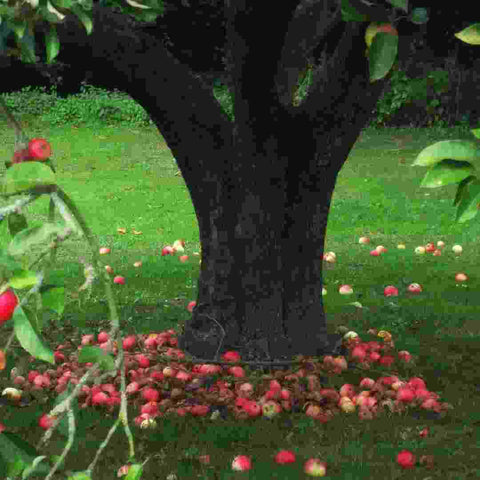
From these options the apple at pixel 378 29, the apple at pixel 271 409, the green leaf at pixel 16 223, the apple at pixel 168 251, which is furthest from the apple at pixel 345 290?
the green leaf at pixel 16 223

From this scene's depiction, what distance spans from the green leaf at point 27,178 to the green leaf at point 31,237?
64 mm

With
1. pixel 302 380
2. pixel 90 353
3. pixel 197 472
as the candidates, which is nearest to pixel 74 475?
pixel 90 353

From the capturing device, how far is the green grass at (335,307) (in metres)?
3.81

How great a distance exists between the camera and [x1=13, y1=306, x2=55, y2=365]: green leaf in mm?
1278

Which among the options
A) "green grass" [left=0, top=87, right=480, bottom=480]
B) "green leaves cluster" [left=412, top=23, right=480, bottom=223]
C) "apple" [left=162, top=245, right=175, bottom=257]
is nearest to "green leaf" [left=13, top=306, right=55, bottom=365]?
"green grass" [left=0, top=87, right=480, bottom=480]

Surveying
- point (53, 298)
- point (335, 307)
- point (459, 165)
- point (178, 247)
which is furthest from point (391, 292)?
point (53, 298)

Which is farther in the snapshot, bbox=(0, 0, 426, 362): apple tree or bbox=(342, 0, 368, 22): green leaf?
bbox=(0, 0, 426, 362): apple tree

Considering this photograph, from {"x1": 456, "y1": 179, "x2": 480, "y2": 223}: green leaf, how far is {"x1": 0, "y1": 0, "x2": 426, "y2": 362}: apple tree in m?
2.79

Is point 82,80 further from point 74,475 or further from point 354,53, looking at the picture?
point 74,475

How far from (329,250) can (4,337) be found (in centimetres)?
376

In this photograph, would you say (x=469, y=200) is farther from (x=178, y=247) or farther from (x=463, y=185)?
(x=178, y=247)

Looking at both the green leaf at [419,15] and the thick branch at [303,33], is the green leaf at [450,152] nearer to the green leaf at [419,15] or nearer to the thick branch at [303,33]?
the green leaf at [419,15]

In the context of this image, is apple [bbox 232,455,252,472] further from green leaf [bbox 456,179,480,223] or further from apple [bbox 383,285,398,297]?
apple [bbox 383,285,398,297]

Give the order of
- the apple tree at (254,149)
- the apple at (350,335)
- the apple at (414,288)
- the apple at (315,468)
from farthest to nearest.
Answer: the apple at (414,288) < the apple at (350,335) < the apple tree at (254,149) < the apple at (315,468)
